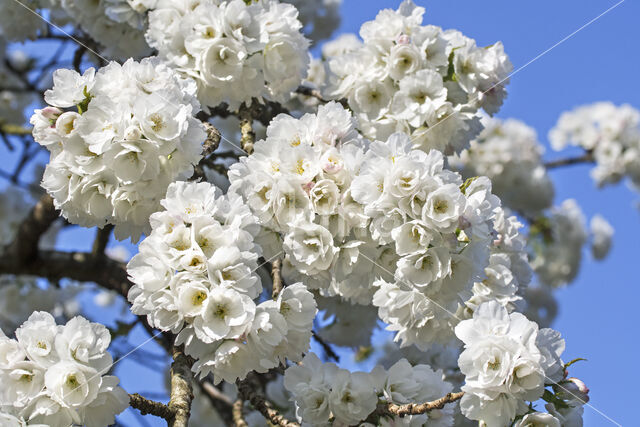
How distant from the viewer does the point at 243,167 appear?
2111 millimetres

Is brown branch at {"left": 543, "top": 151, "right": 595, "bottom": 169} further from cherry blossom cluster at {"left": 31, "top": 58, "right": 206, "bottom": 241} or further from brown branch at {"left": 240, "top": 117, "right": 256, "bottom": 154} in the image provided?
cherry blossom cluster at {"left": 31, "top": 58, "right": 206, "bottom": 241}

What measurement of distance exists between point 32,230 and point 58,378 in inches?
102

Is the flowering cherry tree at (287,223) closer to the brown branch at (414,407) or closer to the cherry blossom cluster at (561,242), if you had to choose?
the brown branch at (414,407)

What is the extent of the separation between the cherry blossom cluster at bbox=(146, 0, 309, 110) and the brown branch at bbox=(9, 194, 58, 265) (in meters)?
1.69

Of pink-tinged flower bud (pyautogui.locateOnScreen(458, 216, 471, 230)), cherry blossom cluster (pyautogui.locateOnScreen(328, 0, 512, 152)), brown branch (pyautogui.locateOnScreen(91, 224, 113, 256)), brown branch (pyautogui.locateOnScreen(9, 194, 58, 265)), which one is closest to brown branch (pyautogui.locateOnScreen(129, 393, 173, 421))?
pink-tinged flower bud (pyautogui.locateOnScreen(458, 216, 471, 230))

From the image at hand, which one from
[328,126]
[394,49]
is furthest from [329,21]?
[328,126]

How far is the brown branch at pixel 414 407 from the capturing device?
1.91 metres

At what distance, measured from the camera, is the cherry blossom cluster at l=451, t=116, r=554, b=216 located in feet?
24.3

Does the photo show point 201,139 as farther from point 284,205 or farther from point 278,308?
point 278,308

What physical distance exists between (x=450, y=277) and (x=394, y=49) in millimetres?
1055

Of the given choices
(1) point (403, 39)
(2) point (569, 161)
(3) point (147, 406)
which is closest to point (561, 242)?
(2) point (569, 161)

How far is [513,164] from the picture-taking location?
24.9 ft

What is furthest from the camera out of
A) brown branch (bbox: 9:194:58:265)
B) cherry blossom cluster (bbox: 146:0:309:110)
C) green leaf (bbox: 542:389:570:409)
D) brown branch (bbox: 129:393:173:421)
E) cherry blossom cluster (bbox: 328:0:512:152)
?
brown branch (bbox: 9:194:58:265)

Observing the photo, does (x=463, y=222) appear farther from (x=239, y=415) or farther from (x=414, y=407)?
(x=239, y=415)
